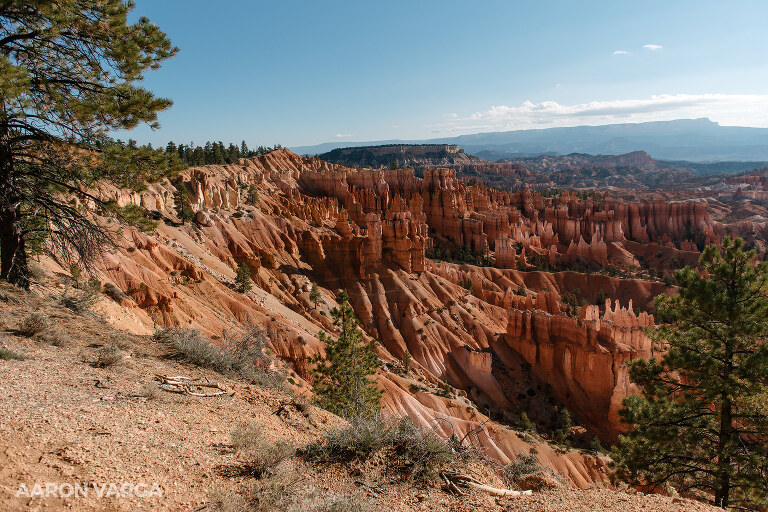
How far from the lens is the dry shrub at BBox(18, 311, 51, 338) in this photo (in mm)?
8797

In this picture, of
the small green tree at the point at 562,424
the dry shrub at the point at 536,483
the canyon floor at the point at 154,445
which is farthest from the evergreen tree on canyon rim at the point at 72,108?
the small green tree at the point at 562,424

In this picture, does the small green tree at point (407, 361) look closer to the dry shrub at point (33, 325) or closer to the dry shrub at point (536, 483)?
the dry shrub at point (536, 483)

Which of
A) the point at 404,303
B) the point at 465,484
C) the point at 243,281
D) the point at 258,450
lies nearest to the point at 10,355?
the point at 258,450

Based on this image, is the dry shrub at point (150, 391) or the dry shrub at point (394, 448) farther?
the dry shrub at point (150, 391)

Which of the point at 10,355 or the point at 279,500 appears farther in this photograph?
the point at 10,355

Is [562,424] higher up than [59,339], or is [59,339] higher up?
[59,339]

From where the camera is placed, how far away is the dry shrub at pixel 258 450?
5.67 metres

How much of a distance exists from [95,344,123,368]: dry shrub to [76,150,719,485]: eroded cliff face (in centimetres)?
842

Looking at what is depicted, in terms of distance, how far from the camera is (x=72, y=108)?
9055 millimetres

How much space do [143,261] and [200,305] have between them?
404 centimetres

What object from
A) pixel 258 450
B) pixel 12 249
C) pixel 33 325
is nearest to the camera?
pixel 258 450

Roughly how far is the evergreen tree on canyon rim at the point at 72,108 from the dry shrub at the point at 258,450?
6800mm

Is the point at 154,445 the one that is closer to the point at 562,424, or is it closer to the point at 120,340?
the point at 120,340

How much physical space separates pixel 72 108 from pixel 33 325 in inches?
179
